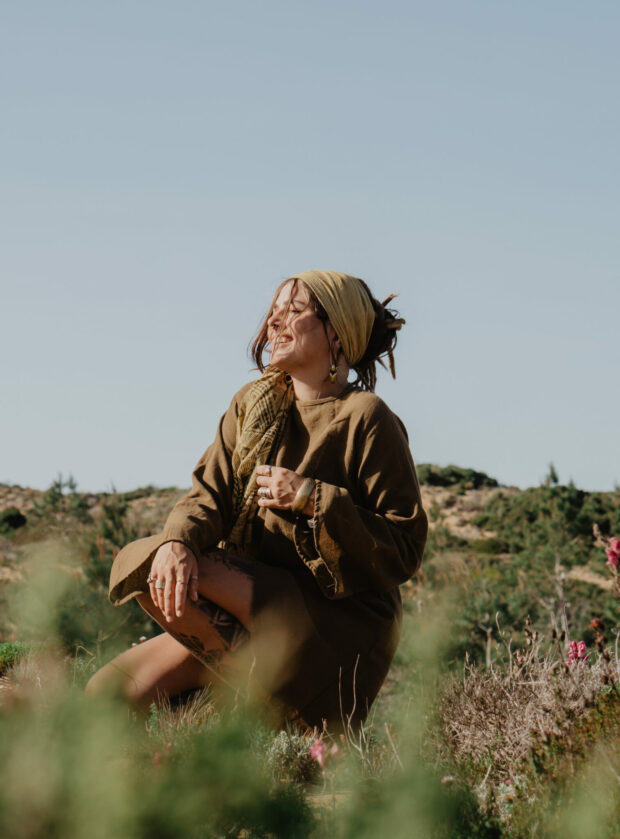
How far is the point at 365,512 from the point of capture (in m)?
3.38

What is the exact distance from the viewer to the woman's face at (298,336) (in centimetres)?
368

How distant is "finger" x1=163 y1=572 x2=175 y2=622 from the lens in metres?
3.16

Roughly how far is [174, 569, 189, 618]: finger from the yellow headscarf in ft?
3.88

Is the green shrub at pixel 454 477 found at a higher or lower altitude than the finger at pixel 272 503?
higher

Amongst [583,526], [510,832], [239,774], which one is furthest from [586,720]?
[583,526]

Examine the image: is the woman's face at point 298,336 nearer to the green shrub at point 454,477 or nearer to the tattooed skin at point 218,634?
the tattooed skin at point 218,634

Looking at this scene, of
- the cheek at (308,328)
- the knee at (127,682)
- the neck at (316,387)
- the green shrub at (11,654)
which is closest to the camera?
the knee at (127,682)

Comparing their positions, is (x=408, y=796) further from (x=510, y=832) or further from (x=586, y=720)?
(x=586, y=720)

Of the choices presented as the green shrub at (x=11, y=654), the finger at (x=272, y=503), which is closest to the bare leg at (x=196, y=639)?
the finger at (x=272, y=503)

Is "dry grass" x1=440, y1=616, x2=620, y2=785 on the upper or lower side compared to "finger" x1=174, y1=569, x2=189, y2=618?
lower

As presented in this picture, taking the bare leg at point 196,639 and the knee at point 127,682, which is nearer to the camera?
the bare leg at point 196,639

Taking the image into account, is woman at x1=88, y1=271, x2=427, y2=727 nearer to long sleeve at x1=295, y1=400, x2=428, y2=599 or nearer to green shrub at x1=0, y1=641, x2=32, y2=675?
long sleeve at x1=295, y1=400, x2=428, y2=599

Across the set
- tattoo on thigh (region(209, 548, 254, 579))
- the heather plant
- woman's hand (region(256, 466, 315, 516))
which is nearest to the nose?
woman's hand (region(256, 466, 315, 516))

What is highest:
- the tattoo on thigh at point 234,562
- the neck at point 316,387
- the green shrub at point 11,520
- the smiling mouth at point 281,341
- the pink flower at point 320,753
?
the smiling mouth at point 281,341
